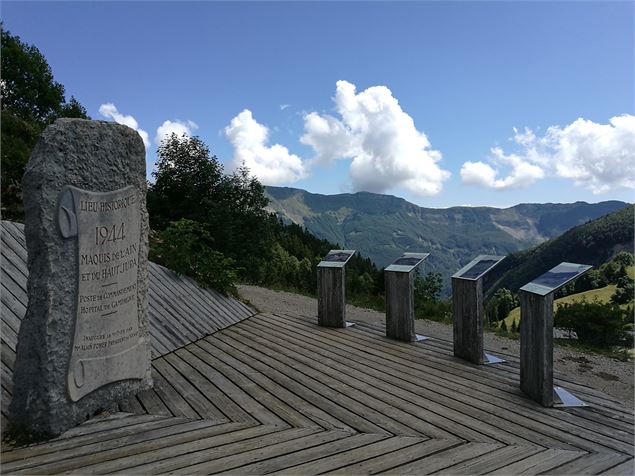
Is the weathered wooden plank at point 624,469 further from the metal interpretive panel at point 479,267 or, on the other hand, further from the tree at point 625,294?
the tree at point 625,294

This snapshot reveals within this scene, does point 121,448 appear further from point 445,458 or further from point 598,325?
point 598,325

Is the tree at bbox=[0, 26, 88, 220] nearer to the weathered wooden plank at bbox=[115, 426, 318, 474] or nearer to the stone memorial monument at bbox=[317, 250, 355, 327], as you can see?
the stone memorial monument at bbox=[317, 250, 355, 327]

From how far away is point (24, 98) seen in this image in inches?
1143

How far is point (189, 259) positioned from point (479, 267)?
4995mm

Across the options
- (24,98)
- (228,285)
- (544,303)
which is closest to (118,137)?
(544,303)

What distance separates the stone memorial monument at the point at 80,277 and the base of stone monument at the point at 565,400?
3.97m

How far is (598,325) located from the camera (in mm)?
9391

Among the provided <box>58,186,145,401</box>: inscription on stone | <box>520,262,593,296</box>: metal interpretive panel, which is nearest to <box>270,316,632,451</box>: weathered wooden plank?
<box>520,262,593,296</box>: metal interpretive panel


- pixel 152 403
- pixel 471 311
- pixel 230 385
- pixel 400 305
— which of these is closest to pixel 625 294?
pixel 400 305

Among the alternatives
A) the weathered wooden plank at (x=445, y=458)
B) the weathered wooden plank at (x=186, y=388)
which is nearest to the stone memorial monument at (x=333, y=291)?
the weathered wooden plank at (x=186, y=388)

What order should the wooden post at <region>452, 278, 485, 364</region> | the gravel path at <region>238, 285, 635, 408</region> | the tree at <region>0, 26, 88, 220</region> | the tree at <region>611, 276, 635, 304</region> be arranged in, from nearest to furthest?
the wooden post at <region>452, 278, 485, 364</region> → the gravel path at <region>238, 285, 635, 408</region> → the tree at <region>0, 26, 88, 220</region> → the tree at <region>611, 276, 635, 304</region>

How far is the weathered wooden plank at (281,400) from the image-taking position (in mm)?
3639

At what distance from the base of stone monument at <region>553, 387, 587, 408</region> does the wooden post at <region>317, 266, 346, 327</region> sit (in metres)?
3.59

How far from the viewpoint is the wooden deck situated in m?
2.96
